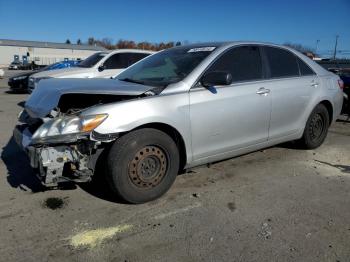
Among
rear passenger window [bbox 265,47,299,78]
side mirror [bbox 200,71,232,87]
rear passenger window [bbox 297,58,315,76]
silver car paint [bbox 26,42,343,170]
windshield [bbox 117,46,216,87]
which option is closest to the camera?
silver car paint [bbox 26,42,343,170]

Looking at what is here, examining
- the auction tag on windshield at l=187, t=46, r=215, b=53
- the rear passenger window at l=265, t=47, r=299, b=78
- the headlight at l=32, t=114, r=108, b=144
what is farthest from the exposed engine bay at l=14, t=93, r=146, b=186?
the rear passenger window at l=265, t=47, r=299, b=78

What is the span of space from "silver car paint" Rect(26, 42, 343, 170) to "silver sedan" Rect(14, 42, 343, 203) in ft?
0.04

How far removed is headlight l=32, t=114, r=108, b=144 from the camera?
131 inches

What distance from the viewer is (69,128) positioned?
3.35 m

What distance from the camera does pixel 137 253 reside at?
2.88 m

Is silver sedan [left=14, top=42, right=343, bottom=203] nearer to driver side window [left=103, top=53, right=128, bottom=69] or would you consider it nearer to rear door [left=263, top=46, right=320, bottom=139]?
rear door [left=263, top=46, right=320, bottom=139]

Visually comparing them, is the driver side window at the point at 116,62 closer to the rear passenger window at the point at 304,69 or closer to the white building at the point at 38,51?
the rear passenger window at the point at 304,69

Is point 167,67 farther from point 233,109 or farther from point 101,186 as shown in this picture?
point 101,186

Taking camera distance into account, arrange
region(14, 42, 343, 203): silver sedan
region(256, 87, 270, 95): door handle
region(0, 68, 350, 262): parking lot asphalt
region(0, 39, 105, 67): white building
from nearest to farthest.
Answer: region(0, 68, 350, 262): parking lot asphalt < region(14, 42, 343, 203): silver sedan < region(256, 87, 270, 95): door handle < region(0, 39, 105, 67): white building

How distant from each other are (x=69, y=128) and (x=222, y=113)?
170 cm

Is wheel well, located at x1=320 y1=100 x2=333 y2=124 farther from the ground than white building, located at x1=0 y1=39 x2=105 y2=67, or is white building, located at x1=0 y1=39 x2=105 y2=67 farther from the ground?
white building, located at x1=0 y1=39 x2=105 y2=67

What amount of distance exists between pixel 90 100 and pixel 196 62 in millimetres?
1272

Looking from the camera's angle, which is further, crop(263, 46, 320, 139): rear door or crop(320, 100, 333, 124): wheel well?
crop(320, 100, 333, 124): wheel well

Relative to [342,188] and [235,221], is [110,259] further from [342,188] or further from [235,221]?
[342,188]
